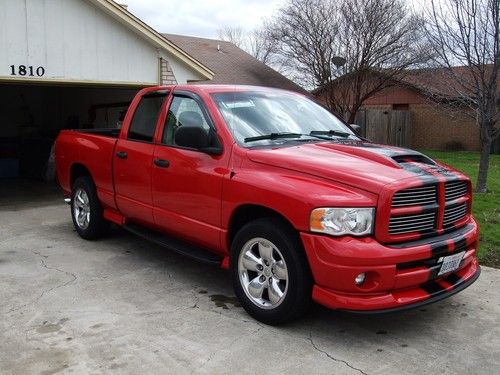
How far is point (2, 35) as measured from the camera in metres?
8.53

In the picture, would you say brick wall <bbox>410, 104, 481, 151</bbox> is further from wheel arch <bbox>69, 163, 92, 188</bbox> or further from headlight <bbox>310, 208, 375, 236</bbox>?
headlight <bbox>310, 208, 375, 236</bbox>

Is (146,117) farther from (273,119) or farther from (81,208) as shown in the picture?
(81,208)

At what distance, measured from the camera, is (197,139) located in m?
4.58

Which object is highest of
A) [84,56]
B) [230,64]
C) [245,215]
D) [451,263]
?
[230,64]

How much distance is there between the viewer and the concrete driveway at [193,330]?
11.8ft

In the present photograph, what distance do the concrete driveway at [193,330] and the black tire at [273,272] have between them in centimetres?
14

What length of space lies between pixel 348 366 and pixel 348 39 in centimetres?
Answer: 2093

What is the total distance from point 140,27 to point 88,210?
4.55 metres

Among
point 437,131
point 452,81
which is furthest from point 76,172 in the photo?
point 437,131

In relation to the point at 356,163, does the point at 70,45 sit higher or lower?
higher

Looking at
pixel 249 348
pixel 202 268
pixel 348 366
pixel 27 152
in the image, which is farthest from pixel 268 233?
pixel 27 152

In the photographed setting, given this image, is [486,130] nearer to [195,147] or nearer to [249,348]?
[195,147]

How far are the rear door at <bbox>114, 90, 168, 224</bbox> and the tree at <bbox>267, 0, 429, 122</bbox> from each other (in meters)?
17.3

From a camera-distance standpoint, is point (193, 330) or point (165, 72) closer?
point (193, 330)
